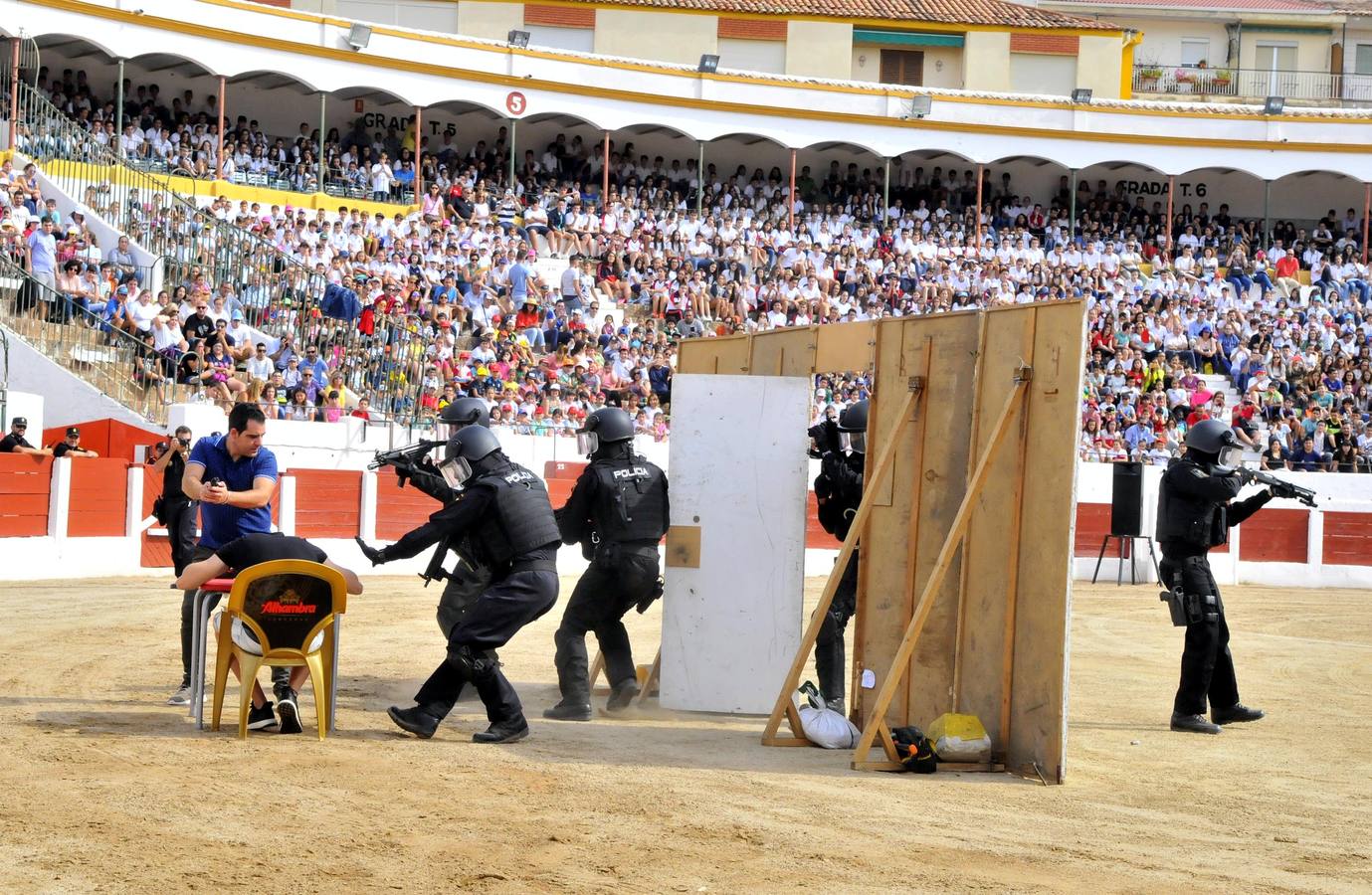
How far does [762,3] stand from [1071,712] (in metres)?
34.9

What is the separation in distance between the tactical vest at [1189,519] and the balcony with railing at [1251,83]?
40.9 m

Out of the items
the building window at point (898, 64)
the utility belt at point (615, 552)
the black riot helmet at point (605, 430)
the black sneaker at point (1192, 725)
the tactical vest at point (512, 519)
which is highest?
the building window at point (898, 64)

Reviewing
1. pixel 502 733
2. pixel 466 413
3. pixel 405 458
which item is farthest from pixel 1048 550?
pixel 466 413

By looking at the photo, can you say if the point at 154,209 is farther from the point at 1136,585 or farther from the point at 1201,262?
the point at 1201,262

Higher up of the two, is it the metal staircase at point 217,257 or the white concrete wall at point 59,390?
the metal staircase at point 217,257

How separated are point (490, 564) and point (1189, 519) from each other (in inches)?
178

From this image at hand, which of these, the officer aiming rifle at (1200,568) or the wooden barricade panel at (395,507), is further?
the wooden barricade panel at (395,507)

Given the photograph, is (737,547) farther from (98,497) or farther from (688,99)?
(688,99)

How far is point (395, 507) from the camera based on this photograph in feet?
67.4

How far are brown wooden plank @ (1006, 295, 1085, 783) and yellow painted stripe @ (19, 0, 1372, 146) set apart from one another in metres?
26.3

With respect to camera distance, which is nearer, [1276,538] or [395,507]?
[395,507]

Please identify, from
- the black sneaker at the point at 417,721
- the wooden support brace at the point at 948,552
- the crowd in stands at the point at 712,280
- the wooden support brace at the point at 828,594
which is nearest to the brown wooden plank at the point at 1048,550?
the wooden support brace at the point at 948,552

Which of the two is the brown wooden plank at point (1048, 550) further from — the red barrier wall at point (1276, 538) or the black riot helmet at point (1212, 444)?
the red barrier wall at point (1276, 538)

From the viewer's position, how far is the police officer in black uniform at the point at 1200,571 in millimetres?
10117
